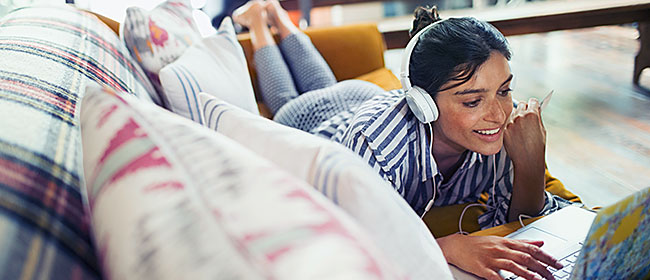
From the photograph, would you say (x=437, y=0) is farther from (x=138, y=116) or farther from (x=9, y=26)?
(x=138, y=116)

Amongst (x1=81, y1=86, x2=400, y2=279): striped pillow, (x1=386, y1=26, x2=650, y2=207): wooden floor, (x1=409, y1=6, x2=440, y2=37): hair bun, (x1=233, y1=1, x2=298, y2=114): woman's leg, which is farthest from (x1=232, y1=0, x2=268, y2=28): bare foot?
(x1=81, y1=86, x2=400, y2=279): striped pillow

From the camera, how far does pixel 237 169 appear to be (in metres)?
0.40

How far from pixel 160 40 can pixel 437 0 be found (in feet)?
9.81

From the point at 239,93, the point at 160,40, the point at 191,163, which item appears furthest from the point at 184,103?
the point at 191,163

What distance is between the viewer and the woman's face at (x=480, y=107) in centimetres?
105

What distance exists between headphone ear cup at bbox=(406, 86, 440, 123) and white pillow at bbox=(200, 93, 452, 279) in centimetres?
52

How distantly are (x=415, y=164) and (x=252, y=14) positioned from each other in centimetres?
120

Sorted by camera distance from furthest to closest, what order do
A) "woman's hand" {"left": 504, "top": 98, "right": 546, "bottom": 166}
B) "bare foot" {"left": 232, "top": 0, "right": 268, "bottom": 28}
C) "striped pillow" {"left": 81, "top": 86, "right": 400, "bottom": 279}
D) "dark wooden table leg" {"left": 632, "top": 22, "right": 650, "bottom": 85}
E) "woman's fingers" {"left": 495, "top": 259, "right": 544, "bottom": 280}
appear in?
"dark wooden table leg" {"left": 632, "top": 22, "right": 650, "bottom": 85} < "bare foot" {"left": 232, "top": 0, "right": 268, "bottom": 28} < "woman's hand" {"left": 504, "top": 98, "right": 546, "bottom": 166} < "woman's fingers" {"left": 495, "top": 259, "right": 544, "bottom": 280} < "striped pillow" {"left": 81, "top": 86, "right": 400, "bottom": 279}

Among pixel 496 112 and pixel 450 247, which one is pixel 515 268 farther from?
pixel 496 112

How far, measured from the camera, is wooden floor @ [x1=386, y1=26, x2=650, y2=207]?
2.05 meters

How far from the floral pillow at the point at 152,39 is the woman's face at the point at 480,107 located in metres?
0.69

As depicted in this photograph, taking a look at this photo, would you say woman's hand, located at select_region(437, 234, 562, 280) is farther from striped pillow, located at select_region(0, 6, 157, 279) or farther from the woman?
striped pillow, located at select_region(0, 6, 157, 279)

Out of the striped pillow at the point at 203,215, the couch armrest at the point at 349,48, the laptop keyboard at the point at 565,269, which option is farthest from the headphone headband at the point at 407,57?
the couch armrest at the point at 349,48

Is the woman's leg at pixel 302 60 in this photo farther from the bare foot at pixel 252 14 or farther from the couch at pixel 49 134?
the couch at pixel 49 134
